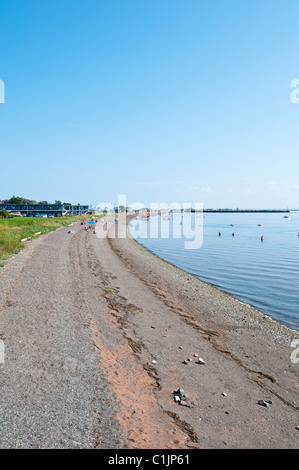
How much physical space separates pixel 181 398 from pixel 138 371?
78.6 inches

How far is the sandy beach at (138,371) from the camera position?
727 cm

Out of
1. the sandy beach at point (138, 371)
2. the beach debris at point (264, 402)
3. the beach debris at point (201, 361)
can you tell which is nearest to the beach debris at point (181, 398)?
the sandy beach at point (138, 371)

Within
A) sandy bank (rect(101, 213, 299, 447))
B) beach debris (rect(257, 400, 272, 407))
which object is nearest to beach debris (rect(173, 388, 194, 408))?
sandy bank (rect(101, 213, 299, 447))

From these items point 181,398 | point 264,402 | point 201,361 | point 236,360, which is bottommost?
point 236,360

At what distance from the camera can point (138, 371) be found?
10.6 meters

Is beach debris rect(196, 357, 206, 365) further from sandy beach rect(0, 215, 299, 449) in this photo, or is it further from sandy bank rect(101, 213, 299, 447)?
sandy bank rect(101, 213, 299, 447)

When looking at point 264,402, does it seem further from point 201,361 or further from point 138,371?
point 138,371

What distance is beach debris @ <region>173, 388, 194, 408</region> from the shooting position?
883 cm

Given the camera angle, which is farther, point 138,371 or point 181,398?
point 138,371

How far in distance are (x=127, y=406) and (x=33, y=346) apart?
4712 millimetres

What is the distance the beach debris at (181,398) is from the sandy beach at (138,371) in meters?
0.06

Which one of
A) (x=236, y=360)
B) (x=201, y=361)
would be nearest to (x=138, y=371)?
(x=201, y=361)

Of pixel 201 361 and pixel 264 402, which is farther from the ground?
pixel 201 361
